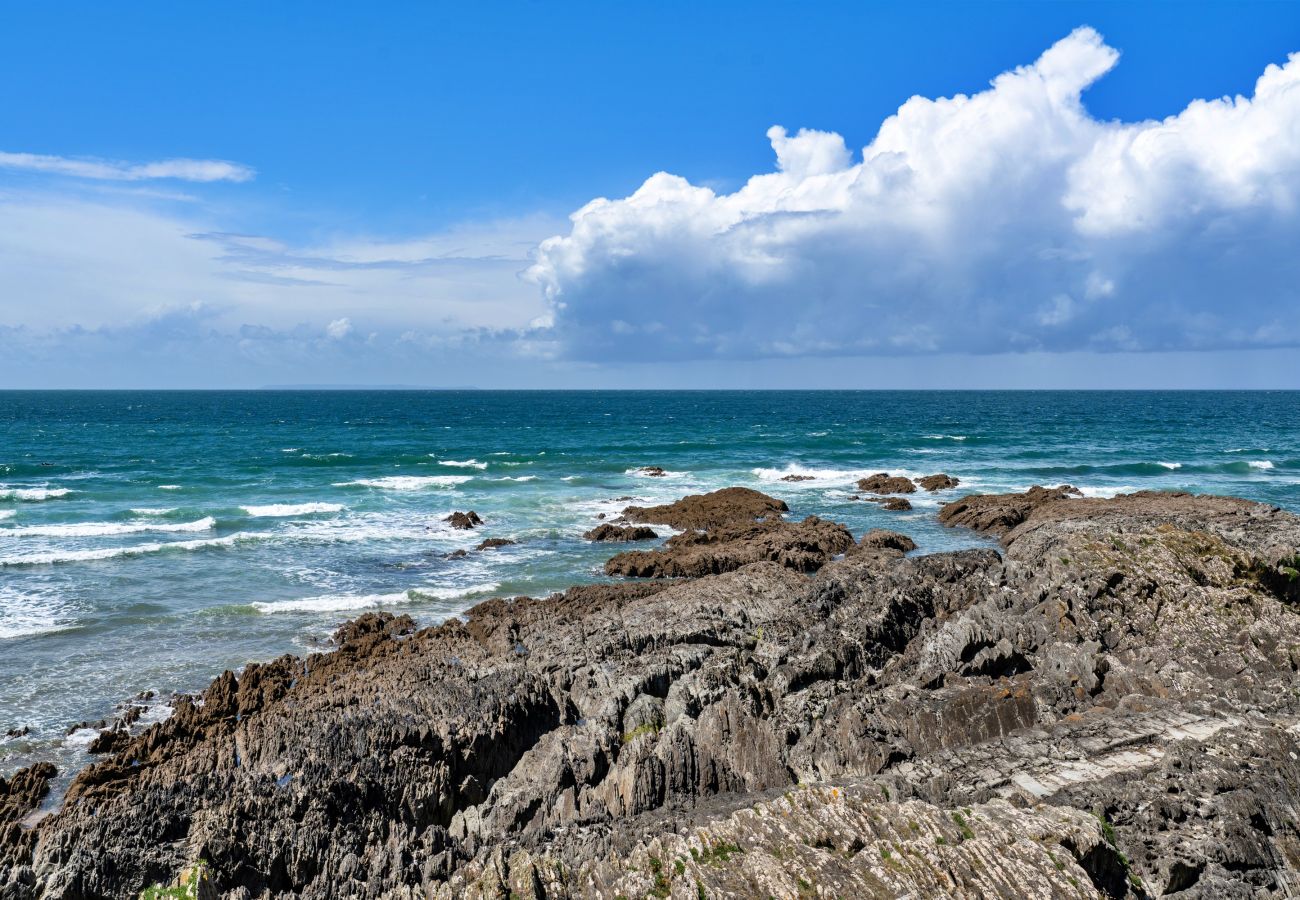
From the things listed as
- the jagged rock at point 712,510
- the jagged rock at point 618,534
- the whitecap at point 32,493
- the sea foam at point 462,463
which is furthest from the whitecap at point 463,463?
the jagged rock at point 618,534

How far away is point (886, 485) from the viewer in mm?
47031

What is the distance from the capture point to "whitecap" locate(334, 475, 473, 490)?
5125 centimetres

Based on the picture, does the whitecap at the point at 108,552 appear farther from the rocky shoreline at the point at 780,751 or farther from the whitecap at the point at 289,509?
the rocky shoreline at the point at 780,751

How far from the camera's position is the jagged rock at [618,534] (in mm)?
34281

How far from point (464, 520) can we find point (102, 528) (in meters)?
16.8

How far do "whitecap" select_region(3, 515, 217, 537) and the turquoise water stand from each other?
21 cm

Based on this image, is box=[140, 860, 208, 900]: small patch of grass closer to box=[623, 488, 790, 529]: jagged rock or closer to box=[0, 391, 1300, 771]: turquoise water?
box=[0, 391, 1300, 771]: turquoise water

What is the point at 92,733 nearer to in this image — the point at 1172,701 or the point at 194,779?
the point at 194,779

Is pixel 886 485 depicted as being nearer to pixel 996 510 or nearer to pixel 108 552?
pixel 996 510

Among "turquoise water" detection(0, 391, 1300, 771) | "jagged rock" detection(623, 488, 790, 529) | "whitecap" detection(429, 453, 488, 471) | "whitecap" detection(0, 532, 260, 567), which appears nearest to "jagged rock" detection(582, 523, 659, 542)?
"turquoise water" detection(0, 391, 1300, 771)

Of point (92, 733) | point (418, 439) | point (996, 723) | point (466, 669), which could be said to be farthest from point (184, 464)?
point (996, 723)

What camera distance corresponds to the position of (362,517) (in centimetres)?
4041

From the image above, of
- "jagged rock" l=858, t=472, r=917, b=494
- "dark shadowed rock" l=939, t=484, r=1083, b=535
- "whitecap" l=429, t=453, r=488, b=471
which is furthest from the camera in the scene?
"whitecap" l=429, t=453, r=488, b=471

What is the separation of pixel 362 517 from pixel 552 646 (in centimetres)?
2722
